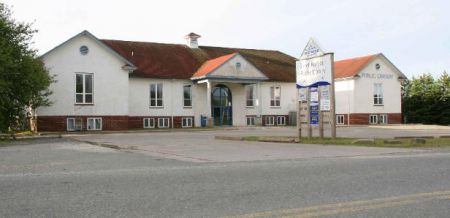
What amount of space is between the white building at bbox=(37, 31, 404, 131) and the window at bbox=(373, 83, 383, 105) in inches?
3.9

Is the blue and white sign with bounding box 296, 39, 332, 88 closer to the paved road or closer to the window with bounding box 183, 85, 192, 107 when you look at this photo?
the paved road

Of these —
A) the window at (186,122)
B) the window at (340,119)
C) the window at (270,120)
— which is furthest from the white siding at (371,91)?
the window at (186,122)

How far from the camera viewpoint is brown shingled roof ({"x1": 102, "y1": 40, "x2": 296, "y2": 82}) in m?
40.2

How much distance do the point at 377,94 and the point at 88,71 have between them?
26.7 metres

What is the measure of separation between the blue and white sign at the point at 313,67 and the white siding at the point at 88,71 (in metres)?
16.9

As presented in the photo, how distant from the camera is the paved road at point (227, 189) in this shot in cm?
639

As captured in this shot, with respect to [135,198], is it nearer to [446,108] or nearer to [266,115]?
[266,115]

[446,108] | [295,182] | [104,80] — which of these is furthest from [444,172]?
[446,108]

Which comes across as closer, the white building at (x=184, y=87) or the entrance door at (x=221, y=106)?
the white building at (x=184, y=87)

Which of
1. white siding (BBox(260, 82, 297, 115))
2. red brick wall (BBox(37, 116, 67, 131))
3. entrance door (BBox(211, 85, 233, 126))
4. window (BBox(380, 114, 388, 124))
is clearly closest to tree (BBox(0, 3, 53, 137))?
red brick wall (BBox(37, 116, 67, 131))

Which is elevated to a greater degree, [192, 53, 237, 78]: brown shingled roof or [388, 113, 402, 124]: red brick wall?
[192, 53, 237, 78]: brown shingled roof

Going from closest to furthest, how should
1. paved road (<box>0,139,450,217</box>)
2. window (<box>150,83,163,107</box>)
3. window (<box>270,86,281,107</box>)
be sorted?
paved road (<box>0,139,450,217</box>) → window (<box>150,83,163,107</box>) → window (<box>270,86,281,107</box>)

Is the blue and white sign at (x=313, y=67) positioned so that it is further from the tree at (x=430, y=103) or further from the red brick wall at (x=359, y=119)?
the tree at (x=430, y=103)

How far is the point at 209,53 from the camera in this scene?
152 feet
